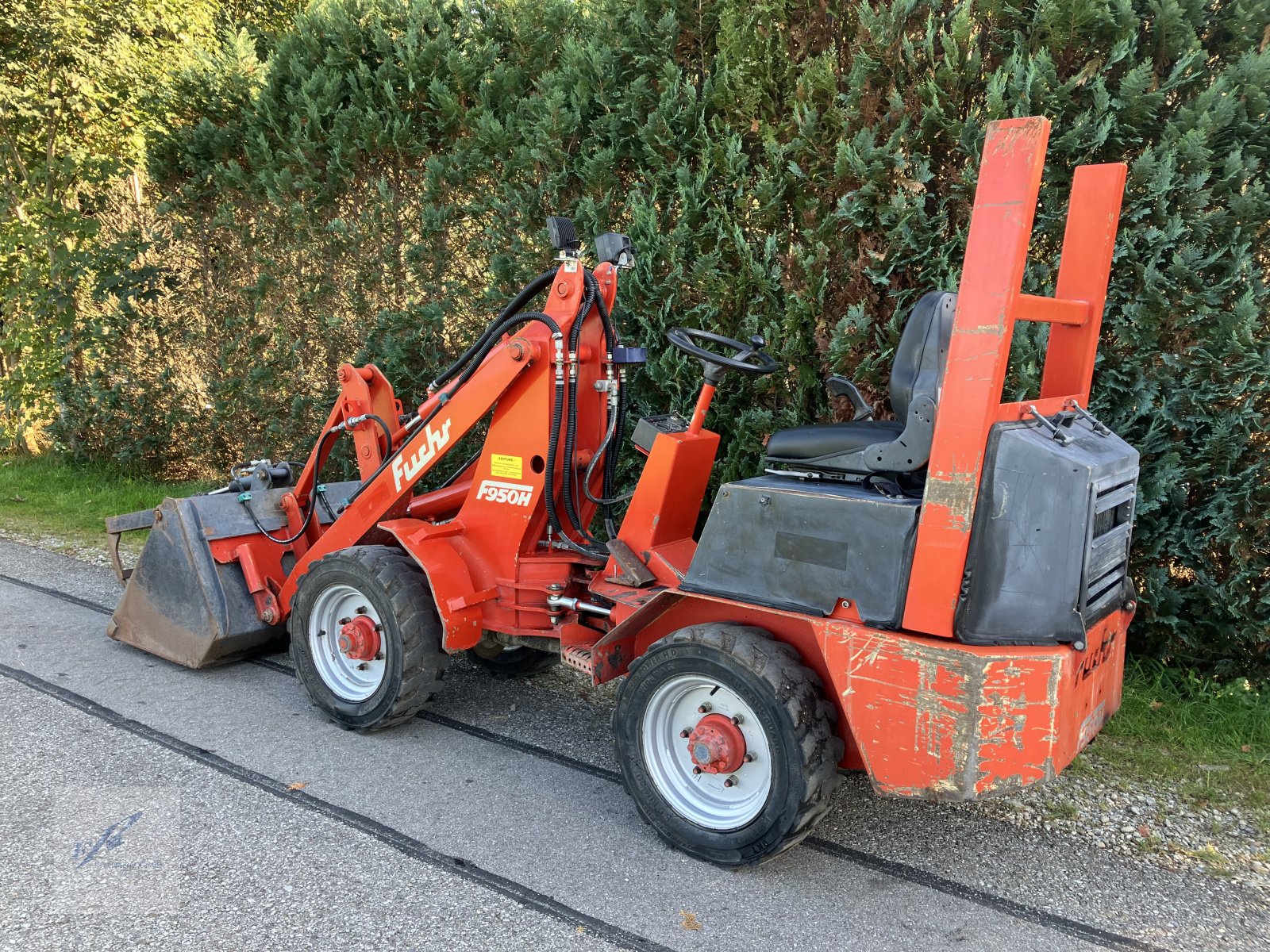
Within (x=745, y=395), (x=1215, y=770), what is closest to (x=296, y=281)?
(x=745, y=395)

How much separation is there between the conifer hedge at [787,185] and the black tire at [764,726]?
207 cm

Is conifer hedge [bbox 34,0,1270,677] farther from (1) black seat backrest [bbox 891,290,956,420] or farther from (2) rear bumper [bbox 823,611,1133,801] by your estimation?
(2) rear bumper [bbox 823,611,1133,801]

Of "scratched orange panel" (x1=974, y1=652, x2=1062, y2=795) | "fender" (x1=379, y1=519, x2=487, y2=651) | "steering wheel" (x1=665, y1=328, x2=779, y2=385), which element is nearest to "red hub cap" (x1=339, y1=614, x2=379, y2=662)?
"fender" (x1=379, y1=519, x2=487, y2=651)

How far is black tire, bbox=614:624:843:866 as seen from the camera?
116 inches

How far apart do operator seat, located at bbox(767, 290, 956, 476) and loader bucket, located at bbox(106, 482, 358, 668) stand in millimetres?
2878

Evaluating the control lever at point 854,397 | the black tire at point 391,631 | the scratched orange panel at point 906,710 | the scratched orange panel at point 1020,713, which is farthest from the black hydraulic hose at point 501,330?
the scratched orange panel at point 1020,713

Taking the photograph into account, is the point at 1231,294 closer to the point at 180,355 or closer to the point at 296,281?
the point at 296,281

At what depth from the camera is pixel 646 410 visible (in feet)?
18.3

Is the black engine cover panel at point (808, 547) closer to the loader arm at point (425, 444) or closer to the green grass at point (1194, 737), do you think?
the loader arm at point (425, 444)

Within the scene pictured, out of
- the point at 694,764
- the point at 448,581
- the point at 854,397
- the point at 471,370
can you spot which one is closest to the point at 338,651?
the point at 448,581

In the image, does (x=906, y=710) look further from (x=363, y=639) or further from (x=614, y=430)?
(x=363, y=639)

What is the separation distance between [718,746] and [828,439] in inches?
41.7

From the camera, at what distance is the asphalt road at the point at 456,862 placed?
111 inches

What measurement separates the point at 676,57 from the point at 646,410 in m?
1.92
